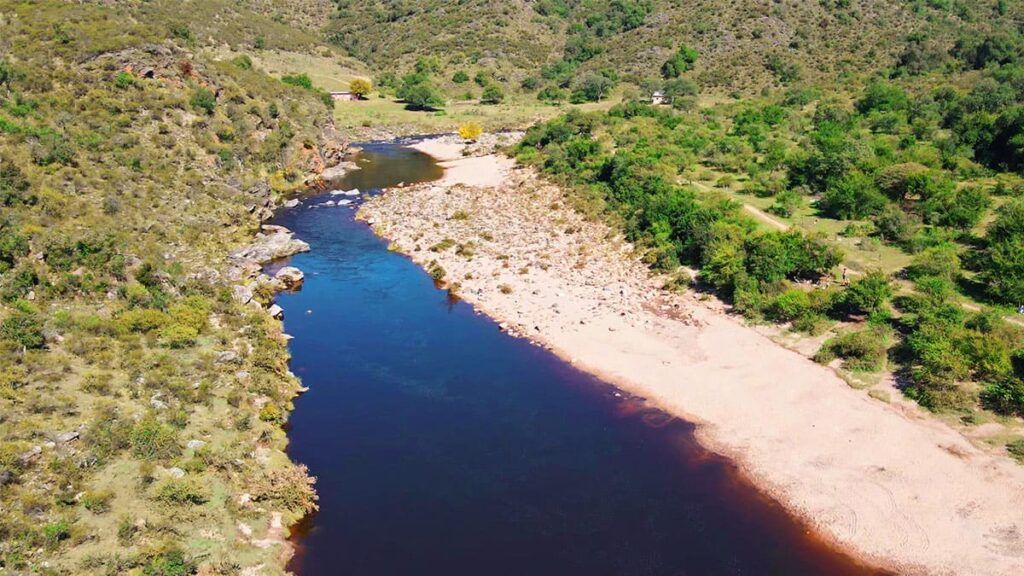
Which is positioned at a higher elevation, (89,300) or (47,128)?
(47,128)

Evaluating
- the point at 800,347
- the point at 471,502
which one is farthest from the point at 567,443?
the point at 800,347

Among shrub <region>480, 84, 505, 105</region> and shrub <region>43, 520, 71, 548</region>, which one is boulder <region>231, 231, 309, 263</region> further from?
shrub <region>480, 84, 505, 105</region>

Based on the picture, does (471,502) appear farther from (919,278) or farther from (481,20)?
(481,20)

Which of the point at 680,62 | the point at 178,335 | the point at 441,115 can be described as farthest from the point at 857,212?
the point at 680,62

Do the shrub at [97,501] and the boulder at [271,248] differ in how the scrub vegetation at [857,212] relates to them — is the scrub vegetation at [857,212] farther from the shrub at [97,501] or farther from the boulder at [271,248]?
the shrub at [97,501]

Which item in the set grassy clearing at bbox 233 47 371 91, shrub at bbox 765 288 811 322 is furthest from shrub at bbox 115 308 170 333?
grassy clearing at bbox 233 47 371 91

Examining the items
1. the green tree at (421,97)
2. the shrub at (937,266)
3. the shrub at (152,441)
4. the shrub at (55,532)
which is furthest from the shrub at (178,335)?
the green tree at (421,97)
